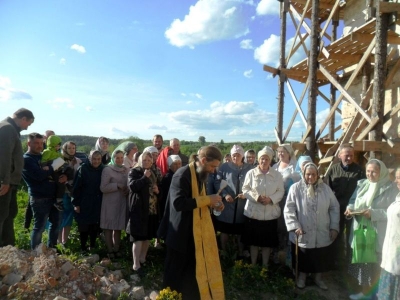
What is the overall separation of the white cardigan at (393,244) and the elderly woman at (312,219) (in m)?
0.74

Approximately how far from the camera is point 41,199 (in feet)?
14.4

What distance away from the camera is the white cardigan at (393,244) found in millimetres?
3398

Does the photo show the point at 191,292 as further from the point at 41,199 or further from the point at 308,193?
the point at 41,199

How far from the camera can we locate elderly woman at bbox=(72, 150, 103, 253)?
4719 millimetres

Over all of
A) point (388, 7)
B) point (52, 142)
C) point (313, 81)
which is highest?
point (388, 7)

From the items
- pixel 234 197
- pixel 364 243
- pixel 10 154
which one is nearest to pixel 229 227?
pixel 234 197

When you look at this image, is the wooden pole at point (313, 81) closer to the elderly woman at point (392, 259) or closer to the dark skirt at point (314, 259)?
the dark skirt at point (314, 259)

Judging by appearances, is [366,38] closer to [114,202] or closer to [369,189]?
[369,189]

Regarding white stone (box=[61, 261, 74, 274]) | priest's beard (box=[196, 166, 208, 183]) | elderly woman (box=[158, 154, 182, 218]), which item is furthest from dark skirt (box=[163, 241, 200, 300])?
elderly woman (box=[158, 154, 182, 218])

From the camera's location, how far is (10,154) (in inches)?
153

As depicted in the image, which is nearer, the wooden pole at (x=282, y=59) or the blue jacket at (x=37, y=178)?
the blue jacket at (x=37, y=178)

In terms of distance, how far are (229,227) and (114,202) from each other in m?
1.79

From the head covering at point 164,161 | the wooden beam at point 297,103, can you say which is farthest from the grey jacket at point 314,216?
the wooden beam at point 297,103

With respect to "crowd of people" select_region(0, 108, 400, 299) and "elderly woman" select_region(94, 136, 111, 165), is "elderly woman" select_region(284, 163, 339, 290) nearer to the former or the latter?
"crowd of people" select_region(0, 108, 400, 299)
